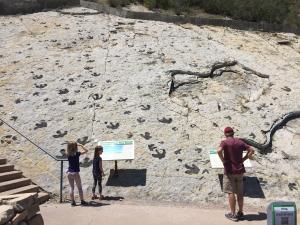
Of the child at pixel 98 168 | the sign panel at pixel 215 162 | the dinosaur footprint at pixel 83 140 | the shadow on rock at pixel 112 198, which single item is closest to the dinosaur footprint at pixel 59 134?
the dinosaur footprint at pixel 83 140

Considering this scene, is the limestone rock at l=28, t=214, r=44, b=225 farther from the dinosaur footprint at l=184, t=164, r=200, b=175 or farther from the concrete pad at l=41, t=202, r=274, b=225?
the dinosaur footprint at l=184, t=164, r=200, b=175

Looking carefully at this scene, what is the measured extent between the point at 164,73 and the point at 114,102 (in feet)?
6.16

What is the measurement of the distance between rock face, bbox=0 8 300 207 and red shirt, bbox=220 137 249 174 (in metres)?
1.61

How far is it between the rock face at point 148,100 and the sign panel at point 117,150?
556 mm

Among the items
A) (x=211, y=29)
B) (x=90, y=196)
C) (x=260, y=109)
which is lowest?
(x=90, y=196)

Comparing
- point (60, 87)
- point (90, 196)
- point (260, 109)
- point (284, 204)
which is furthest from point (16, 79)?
point (284, 204)

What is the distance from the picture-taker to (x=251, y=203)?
10359mm

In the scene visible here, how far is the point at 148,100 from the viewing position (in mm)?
13320

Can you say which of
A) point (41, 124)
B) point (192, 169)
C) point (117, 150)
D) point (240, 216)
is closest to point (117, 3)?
point (41, 124)

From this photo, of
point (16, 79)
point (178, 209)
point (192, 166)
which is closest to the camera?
point (178, 209)

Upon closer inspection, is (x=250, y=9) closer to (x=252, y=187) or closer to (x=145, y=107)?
(x=145, y=107)

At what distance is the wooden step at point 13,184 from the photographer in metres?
10.0

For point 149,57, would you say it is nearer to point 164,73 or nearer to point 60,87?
point 164,73

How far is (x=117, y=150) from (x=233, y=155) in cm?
281
